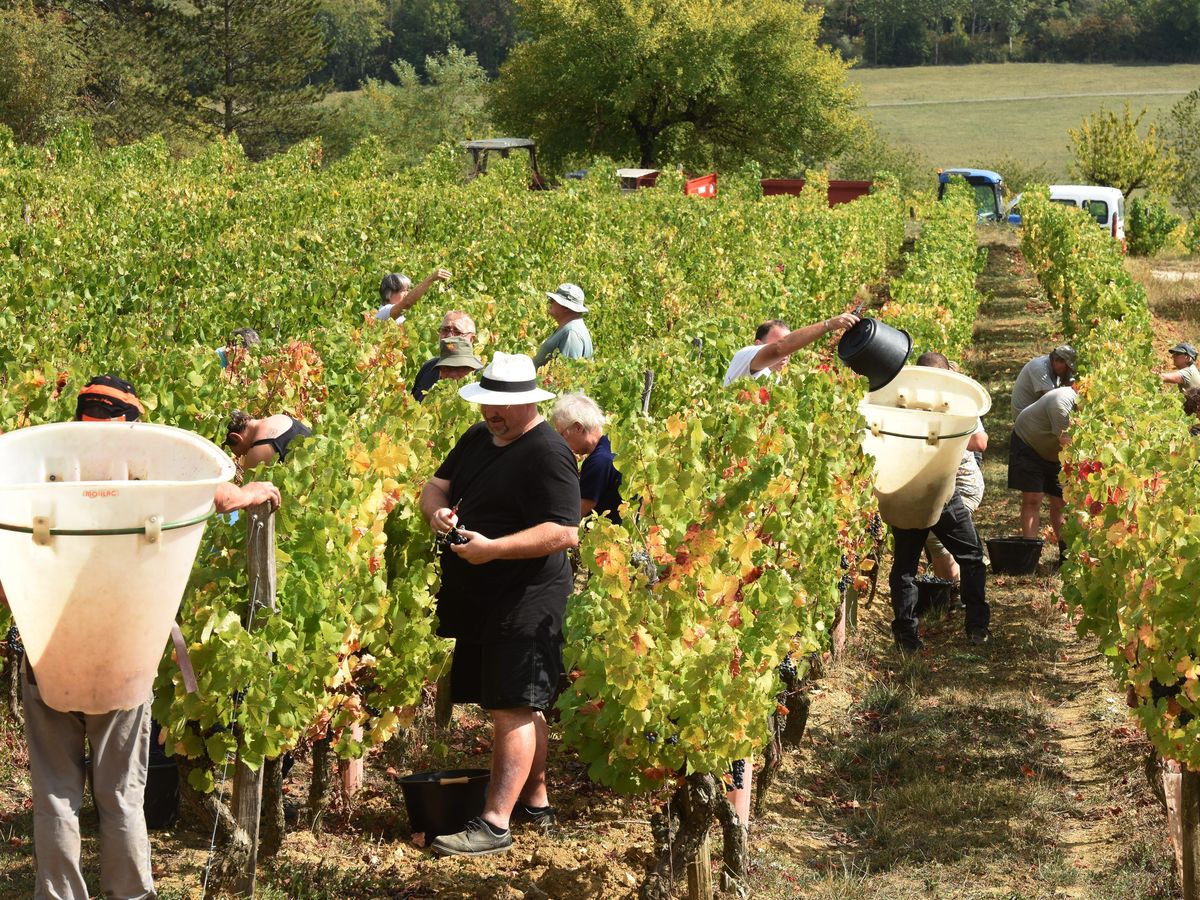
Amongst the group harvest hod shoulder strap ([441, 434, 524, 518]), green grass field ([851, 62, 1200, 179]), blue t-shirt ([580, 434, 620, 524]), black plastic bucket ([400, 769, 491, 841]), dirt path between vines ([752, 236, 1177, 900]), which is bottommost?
green grass field ([851, 62, 1200, 179])

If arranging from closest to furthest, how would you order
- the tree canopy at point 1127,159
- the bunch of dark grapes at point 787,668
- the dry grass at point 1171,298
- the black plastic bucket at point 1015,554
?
the bunch of dark grapes at point 787,668
the black plastic bucket at point 1015,554
the dry grass at point 1171,298
the tree canopy at point 1127,159

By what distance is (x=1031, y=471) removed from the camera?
9.34 m

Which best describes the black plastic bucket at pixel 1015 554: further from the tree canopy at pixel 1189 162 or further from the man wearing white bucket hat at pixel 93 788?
the tree canopy at pixel 1189 162

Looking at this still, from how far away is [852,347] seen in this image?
6.43 meters

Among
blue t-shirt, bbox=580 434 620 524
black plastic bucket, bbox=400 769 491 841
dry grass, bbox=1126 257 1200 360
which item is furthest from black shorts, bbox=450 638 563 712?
dry grass, bbox=1126 257 1200 360

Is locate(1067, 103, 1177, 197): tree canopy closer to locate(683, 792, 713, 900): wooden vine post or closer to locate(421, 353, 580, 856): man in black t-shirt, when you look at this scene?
locate(421, 353, 580, 856): man in black t-shirt

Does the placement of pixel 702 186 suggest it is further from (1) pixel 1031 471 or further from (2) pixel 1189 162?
(1) pixel 1031 471

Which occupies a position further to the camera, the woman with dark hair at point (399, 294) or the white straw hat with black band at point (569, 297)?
the woman with dark hair at point (399, 294)

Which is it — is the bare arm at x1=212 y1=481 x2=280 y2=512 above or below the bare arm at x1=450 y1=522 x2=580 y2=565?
above

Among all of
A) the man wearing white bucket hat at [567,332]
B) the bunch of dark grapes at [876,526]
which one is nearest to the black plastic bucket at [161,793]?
the man wearing white bucket hat at [567,332]

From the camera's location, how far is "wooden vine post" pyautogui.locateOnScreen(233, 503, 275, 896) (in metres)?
4.09

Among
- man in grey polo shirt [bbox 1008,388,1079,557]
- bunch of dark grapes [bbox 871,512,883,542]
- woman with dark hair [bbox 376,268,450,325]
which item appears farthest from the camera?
woman with dark hair [bbox 376,268,450,325]

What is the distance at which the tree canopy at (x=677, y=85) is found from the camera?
3872 centimetres

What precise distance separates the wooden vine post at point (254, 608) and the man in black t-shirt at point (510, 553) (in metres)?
0.55
